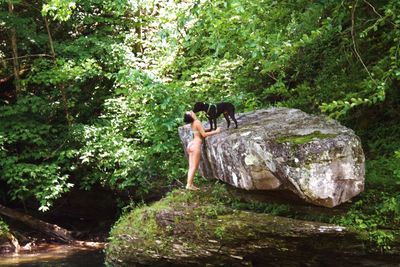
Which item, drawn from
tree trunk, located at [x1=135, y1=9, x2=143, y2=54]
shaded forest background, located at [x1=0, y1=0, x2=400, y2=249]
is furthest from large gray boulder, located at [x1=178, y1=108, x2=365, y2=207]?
tree trunk, located at [x1=135, y1=9, x2=143, y2=54]

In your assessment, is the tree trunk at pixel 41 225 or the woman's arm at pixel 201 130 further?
the tree trunk at pixel 41 225

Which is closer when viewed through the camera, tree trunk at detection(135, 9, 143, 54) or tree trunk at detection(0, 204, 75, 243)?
tree trunk at detection(0, 204, 75, 243)

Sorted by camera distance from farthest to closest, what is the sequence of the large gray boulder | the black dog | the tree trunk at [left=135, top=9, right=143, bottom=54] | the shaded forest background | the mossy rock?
1. the tree trunk at [left=135, top=9, right=143, bottom=54]
2. the shaded forest background
3. the black dog
4. the mossy rock
5. the large gray boulder

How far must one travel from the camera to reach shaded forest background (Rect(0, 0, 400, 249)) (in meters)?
6.97

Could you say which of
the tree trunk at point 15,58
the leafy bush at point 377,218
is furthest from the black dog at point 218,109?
the tree trunk at point 15,58

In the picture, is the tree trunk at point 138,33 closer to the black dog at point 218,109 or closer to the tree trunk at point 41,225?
the tree trunk at point 41,225

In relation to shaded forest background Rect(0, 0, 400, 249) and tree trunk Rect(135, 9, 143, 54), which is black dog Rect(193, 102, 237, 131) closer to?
shaded forest background Rect(0, 0, 400, 249)

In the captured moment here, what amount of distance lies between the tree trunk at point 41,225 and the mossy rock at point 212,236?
5.73 meters

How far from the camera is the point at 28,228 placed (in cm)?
1176

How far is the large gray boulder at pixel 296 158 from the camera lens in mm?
4613

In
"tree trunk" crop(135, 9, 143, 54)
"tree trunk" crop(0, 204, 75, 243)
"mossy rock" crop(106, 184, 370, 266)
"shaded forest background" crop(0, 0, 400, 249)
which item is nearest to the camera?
"mossy rock" crop(106, 184, 370, 266)

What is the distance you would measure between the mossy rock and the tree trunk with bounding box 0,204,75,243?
5.73 metres

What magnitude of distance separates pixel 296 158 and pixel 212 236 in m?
1.39

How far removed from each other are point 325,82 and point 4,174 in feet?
25.5
